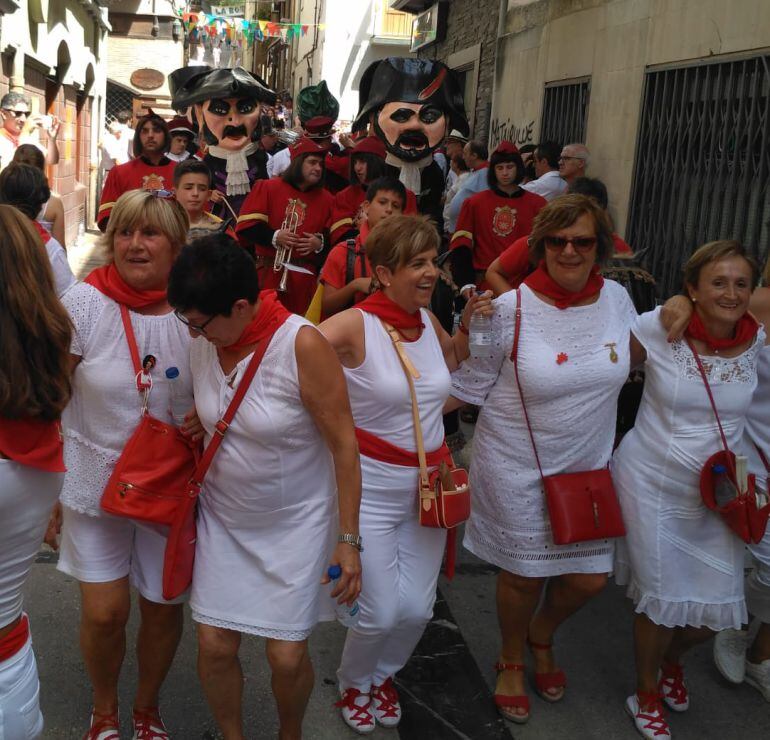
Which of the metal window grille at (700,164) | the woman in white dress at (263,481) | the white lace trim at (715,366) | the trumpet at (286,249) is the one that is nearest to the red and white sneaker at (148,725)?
the woman in white dress at (263,481)

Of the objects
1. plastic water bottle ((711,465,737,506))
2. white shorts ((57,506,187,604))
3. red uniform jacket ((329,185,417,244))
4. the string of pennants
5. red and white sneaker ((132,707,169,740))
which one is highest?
the string of pennants

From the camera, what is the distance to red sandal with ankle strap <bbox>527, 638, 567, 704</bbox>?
145 inches

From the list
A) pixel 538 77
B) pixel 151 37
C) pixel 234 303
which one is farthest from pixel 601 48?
pixel 151 37

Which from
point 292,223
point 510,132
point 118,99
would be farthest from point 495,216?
point 118,99

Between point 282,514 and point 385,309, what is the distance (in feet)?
2.63

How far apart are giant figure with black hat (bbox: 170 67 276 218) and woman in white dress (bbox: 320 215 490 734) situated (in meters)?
3.46

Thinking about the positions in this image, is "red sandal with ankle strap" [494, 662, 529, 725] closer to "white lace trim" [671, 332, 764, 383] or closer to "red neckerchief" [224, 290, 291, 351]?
"white lace trim" [671, 332, 764, 383]

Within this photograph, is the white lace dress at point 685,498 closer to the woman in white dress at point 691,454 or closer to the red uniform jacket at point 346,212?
the woman in white dress at point 691,454

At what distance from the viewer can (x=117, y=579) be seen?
3.02 meters

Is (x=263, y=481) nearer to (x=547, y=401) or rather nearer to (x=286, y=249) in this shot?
(x=547, y=401)

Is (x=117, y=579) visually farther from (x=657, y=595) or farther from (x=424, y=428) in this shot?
(x=657, y=595)

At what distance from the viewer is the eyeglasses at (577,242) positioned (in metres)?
3.42

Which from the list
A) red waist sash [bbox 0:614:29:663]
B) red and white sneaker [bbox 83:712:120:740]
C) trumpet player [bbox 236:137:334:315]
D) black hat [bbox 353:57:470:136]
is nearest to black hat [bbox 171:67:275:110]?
black hat [bbox 353:57:470:136]

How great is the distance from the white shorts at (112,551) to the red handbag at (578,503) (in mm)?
1263
